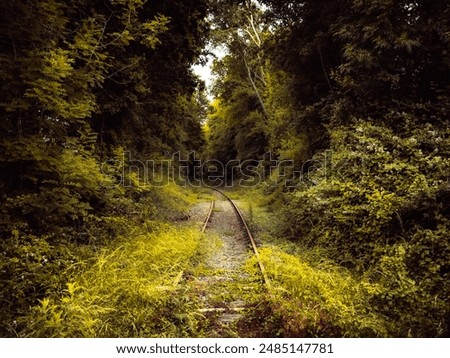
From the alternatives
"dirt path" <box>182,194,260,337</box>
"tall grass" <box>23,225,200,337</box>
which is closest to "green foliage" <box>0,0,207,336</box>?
"tall grass" <box>23,225,200,337</box>

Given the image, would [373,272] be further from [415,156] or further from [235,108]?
[235,108]

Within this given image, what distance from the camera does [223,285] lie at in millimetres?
5500

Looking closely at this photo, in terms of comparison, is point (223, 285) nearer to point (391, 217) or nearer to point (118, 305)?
point (118, 305)

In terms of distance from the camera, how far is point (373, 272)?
5180 millimetres

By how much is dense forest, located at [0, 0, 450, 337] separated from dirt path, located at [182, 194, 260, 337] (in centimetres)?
39

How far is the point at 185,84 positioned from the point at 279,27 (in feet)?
14.6

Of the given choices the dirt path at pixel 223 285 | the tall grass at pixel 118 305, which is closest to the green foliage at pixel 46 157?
the tall grass at pixel 118 305

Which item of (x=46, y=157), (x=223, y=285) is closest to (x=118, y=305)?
(x=223, y=285)

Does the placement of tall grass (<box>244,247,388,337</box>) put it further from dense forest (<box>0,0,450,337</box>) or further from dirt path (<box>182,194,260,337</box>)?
dirt path (<box>182,194,260,337</box>)

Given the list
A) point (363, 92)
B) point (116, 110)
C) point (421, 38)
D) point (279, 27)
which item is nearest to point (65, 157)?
point (116, 110)

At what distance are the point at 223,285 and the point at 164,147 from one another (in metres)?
7.50

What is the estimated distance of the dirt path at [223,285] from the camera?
4195mm

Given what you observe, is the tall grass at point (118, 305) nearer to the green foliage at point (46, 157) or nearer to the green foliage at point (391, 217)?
the green foliage at point (46, 157)

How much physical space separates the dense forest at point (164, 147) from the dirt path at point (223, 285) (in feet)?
1.27
